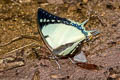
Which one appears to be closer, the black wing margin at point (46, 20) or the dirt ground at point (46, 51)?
the dirt ground at point (46, 51)

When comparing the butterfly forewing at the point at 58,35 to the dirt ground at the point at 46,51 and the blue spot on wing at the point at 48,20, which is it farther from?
the dirt ground at the point at 46,51

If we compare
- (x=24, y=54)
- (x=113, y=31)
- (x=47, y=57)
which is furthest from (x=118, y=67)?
(x=24, y=54)

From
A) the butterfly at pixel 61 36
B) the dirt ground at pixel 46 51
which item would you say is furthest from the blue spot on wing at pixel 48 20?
the dirt ground at pixel 46 51

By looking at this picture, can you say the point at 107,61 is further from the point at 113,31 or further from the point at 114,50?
the point at 113,31

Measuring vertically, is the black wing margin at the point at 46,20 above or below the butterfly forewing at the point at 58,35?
above

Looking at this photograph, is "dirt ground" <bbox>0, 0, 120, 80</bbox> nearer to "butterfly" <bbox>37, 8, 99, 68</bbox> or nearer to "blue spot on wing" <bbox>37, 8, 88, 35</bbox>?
"butterfly" <bbox>37, 8, 99, 68</bbox>

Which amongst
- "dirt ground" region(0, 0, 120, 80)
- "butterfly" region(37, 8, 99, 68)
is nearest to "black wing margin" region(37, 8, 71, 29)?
"butterfly" region(37, 8, 99, 68)

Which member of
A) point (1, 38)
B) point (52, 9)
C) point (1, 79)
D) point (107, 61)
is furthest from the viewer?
point (52, 9)
